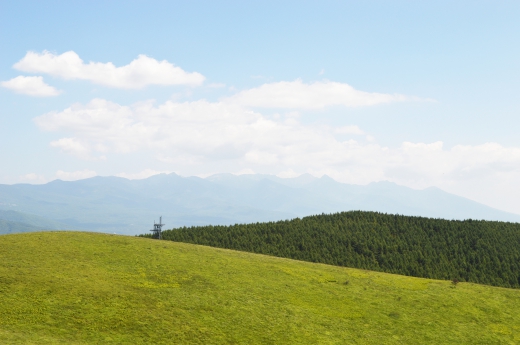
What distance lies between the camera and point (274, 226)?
10512 centimetres

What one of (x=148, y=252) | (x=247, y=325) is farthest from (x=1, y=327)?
(x=148, y=252)

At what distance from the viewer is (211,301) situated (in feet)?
113

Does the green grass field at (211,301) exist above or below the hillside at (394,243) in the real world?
below

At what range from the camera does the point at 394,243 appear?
95062mm

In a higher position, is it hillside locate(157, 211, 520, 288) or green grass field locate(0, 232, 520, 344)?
hillside locate(157, 211, 520, 288)

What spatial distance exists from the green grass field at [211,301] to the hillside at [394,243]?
117 ft

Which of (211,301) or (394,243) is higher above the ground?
(394,243)

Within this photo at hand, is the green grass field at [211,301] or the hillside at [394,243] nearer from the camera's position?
the green grass field at [211,301]

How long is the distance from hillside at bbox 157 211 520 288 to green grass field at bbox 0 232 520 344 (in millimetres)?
35684

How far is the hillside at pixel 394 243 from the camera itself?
8312cm

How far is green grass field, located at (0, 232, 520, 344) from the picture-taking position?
2823 centimetres

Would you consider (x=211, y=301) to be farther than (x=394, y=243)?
No

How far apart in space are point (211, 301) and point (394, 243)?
70328 mm

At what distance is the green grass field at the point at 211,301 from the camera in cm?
2823
